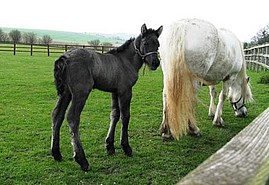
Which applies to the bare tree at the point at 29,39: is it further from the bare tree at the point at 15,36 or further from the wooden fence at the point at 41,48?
the wooden fence at the point at 41,48

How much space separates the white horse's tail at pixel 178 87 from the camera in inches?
191

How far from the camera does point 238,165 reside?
3.34 ft

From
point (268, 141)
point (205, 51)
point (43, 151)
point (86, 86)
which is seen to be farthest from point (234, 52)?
point (268, 141)

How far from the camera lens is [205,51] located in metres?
5.16

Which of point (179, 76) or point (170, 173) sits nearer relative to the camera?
point (170, 173)

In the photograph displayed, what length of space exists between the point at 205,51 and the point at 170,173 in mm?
1964

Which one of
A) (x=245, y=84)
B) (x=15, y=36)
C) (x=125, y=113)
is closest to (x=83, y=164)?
(x=125, y=113)

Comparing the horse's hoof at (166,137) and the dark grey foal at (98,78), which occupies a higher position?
the dark grey foal at (98,78)

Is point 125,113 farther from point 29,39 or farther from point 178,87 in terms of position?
point 29,39

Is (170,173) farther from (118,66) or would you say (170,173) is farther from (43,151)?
(43,151)

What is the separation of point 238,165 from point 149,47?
3471 millimetres

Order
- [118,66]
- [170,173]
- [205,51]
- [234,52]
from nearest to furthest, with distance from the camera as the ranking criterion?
[170,173]
[118,66]
[205,51]
[234,52]

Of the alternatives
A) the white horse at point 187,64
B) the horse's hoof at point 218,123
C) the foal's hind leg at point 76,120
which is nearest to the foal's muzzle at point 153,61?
the white horse at point 187,64

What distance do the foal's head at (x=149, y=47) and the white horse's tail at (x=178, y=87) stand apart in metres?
0.59
